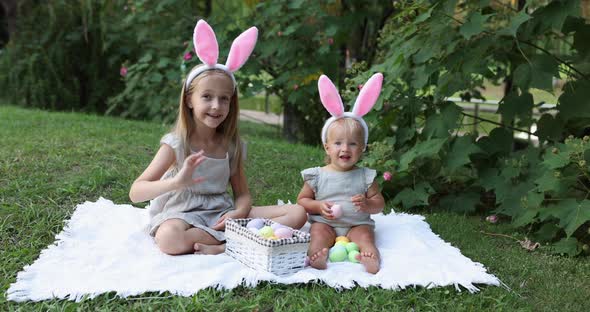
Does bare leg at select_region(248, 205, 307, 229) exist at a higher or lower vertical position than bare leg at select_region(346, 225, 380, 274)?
higher

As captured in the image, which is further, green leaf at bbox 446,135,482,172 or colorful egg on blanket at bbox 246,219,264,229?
green leaf at bbox 446,135,482,172

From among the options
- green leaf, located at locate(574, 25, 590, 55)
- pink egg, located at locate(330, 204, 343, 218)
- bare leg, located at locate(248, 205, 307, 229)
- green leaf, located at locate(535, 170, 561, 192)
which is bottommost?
bare leg, located at locate(248, 205, 307, 229)

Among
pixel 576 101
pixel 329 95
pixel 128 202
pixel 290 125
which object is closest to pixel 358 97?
pixel 329 95

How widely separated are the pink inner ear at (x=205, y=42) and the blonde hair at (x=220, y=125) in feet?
0.23

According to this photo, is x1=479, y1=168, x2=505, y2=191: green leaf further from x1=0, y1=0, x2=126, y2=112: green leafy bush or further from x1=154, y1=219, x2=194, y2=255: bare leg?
x1=0, y1=0, x2=126, y2=112: green leafy bush

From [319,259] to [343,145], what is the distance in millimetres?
718

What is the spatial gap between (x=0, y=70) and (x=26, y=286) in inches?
288

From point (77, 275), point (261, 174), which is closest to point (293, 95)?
point (261, 174)

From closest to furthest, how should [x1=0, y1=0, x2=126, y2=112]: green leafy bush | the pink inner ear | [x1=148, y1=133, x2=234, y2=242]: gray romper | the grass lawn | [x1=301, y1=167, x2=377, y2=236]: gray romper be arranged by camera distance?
1. the grass lawn
2. the pink inner ear
3. [x1=148, y1=133, x2=234, y2=242]: gray romper
4. [x1=301, y1=167, x2=377, y2=236]: gray romper
5. [x1=0, y1=0, x2=126, y2=112]: green leafy bush

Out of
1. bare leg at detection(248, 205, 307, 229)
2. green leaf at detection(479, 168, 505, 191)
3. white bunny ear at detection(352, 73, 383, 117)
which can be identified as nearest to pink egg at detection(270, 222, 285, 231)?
bare leg at detection(248, 205, 307, 229)

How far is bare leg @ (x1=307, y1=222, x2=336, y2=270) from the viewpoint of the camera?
9.82 feet

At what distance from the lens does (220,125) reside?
11.6ft

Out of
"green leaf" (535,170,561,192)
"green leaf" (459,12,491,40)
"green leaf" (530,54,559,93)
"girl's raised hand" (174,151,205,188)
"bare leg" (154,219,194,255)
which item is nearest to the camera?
"girl's raised hand" (174,151,205,188)

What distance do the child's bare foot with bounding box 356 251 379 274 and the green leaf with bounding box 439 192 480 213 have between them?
1557mm
